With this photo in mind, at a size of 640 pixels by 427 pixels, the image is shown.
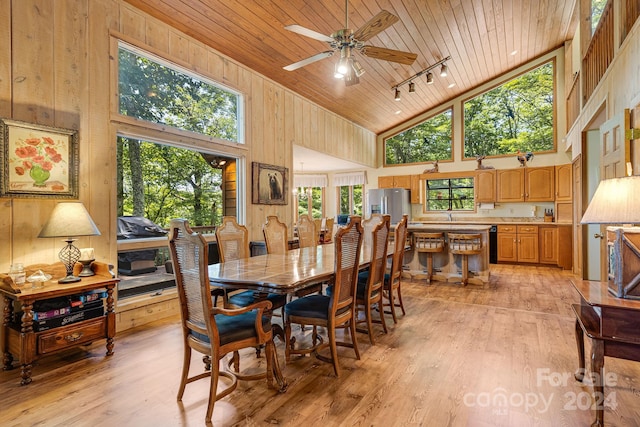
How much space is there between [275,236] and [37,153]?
7.38 feet

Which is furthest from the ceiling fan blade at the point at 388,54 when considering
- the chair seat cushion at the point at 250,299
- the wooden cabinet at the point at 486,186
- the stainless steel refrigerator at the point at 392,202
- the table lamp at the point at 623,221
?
the wooden cabinet at the point at 486,186

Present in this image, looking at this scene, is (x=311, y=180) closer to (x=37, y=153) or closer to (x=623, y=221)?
(x=37, y=153)

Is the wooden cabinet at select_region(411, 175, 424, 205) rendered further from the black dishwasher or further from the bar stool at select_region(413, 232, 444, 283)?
the bar stool at select_region(413, 232, 444, 283)

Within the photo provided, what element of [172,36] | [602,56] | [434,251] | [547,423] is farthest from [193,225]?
[602,56]

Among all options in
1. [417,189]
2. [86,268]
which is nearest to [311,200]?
[417,189]

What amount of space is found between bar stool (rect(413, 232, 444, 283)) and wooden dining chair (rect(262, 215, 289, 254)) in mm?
2360

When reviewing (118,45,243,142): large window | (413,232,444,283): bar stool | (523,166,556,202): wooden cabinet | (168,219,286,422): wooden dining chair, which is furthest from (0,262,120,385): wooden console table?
(523,166,556,202): wooden cabinet

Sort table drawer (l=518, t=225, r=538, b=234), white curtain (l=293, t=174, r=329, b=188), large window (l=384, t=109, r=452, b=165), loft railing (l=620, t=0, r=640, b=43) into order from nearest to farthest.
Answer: loft railing (l=620, t=0, r=640, b=43), table drawer (l=518, t=225, r=538, b=234), large window (l=384, t=109, r=452, b=165), white curtain (l=293, t=174, r=329, b=188)

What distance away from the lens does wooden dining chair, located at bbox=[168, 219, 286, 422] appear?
5.94 ft

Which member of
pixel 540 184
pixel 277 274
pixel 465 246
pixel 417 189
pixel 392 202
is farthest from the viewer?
pixel 417 189

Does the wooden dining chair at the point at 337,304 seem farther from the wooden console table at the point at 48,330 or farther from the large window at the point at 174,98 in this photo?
the large window at the point at 174,98

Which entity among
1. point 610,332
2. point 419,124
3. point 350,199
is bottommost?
point 610,332

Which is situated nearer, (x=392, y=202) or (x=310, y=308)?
(x=310, y=308)

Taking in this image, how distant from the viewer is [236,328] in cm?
197
